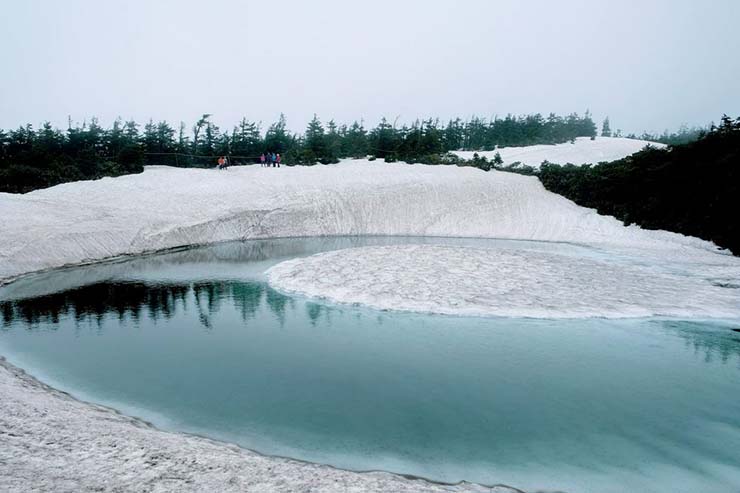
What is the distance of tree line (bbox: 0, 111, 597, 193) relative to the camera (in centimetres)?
4166

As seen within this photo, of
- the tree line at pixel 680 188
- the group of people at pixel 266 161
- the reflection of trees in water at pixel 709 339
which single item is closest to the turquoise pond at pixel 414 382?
the reflection of trees in water at pixel 709 339

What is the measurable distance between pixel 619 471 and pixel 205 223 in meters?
31.7

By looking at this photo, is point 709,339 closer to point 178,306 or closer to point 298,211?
point 178,306

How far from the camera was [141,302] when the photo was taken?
58.8 ft

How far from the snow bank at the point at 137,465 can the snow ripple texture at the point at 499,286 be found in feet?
31.7

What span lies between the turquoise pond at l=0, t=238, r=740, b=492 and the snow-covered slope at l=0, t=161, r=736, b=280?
33.2 feet

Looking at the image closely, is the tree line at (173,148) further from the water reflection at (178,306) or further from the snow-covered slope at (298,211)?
the water reflection at (178,306)

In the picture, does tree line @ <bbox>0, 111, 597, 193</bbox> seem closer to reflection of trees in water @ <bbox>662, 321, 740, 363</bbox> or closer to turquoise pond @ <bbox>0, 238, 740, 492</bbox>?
turquoise pond @ <bbox>0, 238, 740, 492</bbox>

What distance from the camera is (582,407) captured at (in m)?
9.74

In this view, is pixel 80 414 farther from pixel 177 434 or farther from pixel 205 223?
pixel 205 223

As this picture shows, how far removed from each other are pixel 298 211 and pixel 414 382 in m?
30.3

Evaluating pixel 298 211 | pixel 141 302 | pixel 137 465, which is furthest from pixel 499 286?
pixel 298 211

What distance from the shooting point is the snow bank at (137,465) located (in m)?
6.36

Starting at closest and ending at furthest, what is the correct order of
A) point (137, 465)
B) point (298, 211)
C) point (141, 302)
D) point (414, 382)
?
point (137, 465), point (414, 382), point (141, 302), point (298, 211)
